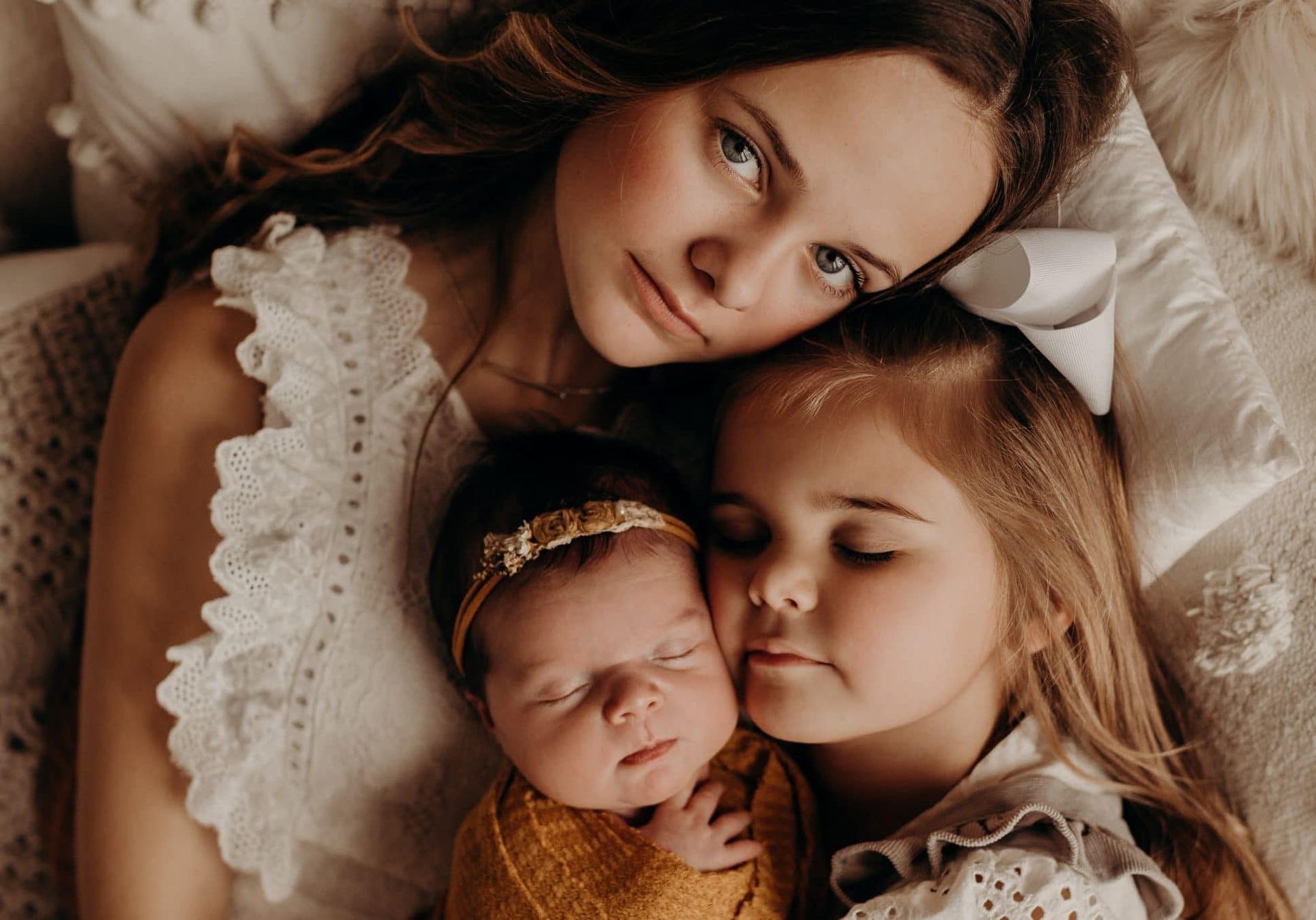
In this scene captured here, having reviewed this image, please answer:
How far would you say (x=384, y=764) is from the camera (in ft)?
4.33

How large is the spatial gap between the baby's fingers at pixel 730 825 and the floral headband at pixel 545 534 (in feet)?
1.11

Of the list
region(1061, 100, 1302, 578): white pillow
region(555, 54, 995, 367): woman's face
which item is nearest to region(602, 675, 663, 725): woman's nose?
region(555, 54, 995, 367): woman's face

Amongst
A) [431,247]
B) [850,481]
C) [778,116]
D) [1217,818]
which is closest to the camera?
[778,116]

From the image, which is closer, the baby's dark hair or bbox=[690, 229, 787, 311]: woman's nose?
bbox=[690, 229, 787, 311]: woman's nose

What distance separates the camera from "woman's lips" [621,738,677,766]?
3.67 ft

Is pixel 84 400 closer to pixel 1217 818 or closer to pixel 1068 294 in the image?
pixel 1068 294

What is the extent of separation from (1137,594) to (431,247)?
1018 mm

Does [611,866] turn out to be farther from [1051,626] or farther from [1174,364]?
[1174,364]

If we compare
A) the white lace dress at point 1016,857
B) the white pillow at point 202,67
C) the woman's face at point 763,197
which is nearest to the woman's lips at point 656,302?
the woman's face at point 763,197

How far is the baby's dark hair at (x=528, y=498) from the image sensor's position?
119cm

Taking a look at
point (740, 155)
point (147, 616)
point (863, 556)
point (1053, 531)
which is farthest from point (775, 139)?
point (147, 616)

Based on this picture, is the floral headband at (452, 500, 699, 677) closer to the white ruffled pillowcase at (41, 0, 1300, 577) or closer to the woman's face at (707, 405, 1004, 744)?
the woman's face at (707, 405, 1004, 744)

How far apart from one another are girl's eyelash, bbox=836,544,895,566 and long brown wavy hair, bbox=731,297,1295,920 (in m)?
0.11

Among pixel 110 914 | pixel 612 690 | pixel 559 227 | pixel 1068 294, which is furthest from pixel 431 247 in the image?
pixel 110 914
